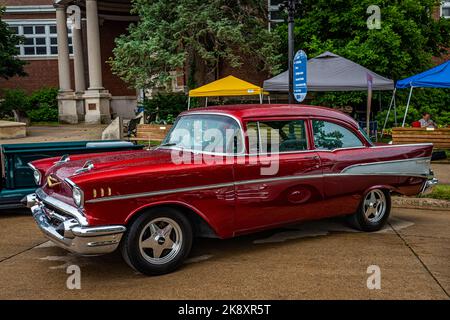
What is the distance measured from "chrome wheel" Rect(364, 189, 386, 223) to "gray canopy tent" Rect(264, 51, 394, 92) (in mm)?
7895

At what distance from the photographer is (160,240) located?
4598 millimetres

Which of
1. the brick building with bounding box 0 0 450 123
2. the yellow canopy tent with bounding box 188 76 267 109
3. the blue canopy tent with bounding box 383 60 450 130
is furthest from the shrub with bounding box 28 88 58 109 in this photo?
the blue canopy tent with bounding box 383 60 450 130

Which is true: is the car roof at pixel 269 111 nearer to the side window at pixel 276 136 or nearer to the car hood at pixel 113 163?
the side window at pixel 276 136

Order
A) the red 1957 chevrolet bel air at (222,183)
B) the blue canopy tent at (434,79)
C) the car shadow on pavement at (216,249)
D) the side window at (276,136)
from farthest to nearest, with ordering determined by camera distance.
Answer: the blue canopy tent at (434,79), the side window at (276,136), the car shadow on pavement at (216,249), the red 1957 chevrolet bel air at (222,183)

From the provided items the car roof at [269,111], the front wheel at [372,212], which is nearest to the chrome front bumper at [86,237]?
the car roof at [269,111]

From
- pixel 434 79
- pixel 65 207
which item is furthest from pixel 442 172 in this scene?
pixel 65 207

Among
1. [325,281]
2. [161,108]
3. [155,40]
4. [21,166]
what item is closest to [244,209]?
[325,281]

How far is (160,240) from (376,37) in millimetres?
14636

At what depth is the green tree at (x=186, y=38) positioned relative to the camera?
55.8ft

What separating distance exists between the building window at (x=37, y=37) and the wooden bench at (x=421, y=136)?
27.2 meters

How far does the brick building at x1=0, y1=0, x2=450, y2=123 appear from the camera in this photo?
24000mm

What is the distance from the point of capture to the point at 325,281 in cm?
446

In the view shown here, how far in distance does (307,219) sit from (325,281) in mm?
1174

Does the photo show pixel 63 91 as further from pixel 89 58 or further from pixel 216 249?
pixel 216 249
